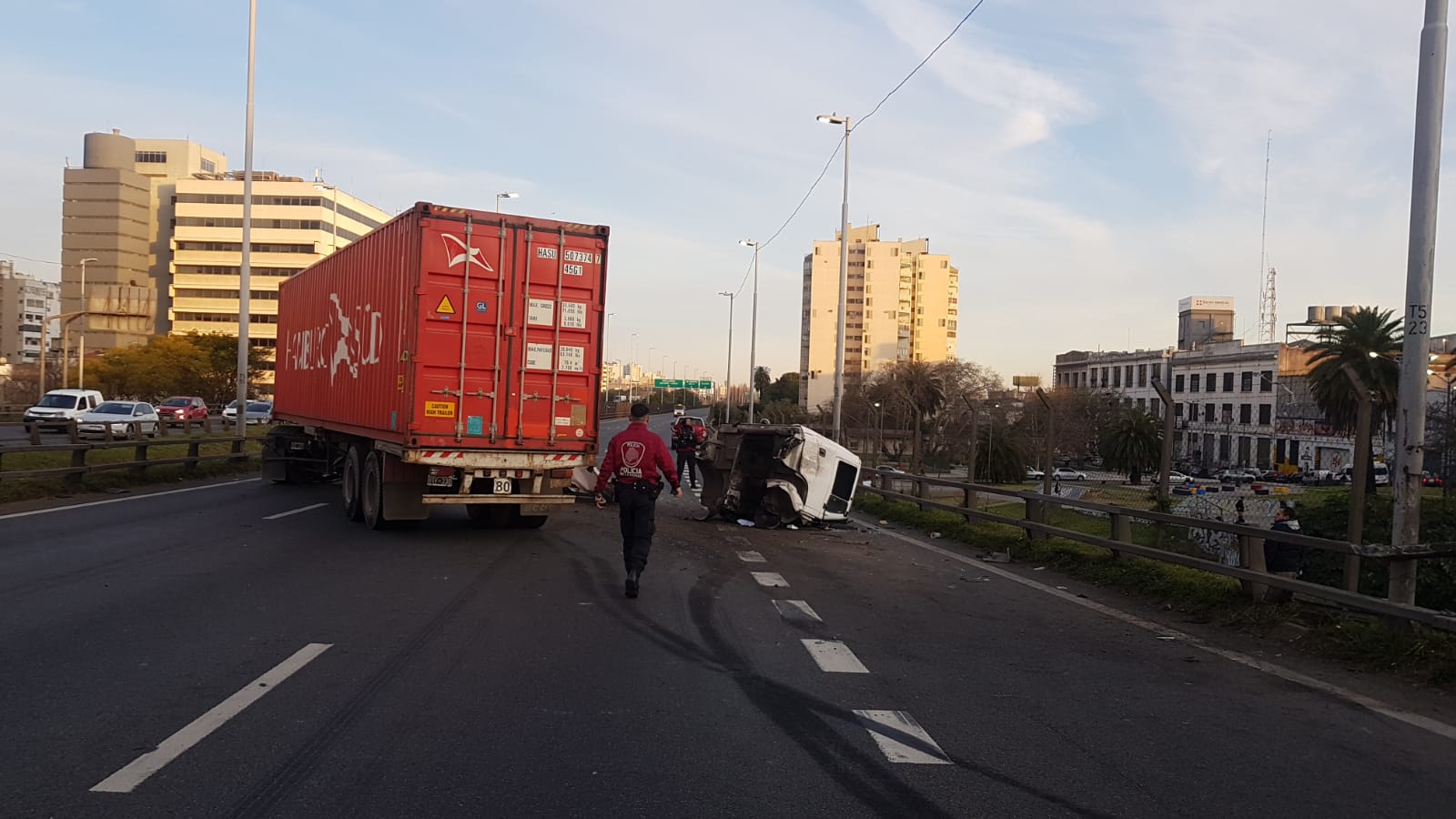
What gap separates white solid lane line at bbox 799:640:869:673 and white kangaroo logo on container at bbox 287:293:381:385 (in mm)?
8677

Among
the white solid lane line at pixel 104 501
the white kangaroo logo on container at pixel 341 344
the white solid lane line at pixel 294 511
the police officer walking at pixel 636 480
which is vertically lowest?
the white solid lane line at pixel 104 501

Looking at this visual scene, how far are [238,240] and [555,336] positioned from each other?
9770 cm

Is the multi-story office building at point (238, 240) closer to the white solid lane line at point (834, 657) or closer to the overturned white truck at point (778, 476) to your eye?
the overturned white truck at point (778, 476)

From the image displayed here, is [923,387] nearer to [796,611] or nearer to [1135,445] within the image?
[1135,445]

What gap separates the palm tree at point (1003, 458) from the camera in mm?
47969

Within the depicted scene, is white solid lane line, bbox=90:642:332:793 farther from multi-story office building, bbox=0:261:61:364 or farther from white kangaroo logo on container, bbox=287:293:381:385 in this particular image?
multi-story office building, bbox=0:261:61:364

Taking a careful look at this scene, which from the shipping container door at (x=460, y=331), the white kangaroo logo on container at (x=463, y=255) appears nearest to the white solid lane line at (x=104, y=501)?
the shipping container door at (x=460, y=331)

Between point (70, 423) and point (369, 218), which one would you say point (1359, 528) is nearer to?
point (70, 423)

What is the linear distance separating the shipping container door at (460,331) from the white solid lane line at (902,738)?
808 centimetres

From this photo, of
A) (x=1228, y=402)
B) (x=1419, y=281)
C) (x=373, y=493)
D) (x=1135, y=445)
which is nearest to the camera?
(x=1419, y=281)

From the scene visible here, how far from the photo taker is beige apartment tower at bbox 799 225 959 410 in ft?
408

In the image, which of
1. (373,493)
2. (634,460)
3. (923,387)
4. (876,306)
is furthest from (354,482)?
(876,306)

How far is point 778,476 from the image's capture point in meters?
16.9

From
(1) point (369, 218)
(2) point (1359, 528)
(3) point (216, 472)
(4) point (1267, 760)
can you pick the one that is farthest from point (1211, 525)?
(1) point (369, 218)
